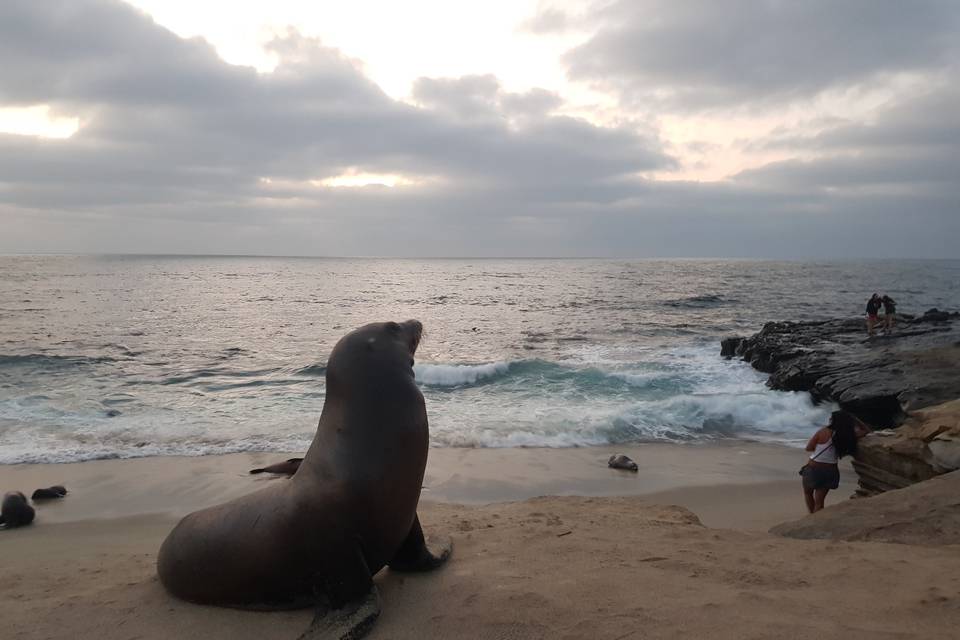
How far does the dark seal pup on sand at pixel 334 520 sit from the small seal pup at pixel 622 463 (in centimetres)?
645

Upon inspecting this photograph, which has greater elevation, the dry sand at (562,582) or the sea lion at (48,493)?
the dry sand at (562,582)

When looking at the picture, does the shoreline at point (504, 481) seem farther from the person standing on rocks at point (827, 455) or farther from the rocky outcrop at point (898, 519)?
the rocky outcrop at point (898, 519)

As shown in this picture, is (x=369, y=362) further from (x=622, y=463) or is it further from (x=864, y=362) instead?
(x=864, y=362)

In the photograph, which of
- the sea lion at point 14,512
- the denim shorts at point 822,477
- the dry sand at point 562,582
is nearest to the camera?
the dry sand at point 562,582

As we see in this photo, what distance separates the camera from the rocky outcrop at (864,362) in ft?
42.0

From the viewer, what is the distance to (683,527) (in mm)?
5820

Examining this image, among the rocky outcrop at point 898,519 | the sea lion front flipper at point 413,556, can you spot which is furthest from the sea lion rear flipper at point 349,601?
the rocky outcrop at point 898,519

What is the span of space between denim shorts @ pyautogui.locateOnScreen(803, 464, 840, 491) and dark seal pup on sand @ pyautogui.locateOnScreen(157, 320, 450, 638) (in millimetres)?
5673

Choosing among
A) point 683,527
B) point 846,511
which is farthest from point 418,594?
point 846,511

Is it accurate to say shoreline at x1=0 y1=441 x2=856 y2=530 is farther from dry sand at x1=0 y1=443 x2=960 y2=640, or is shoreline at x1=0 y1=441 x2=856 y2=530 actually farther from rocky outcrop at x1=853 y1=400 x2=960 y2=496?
rocky outcrop at x1=853 y1=400 x2=960 y2=496

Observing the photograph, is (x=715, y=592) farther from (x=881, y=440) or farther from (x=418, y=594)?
(x=881, y=440)

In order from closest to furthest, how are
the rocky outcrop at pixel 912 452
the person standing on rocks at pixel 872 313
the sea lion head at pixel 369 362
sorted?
the sea lion head at pixel 369 362 → the rocky outcrop at pixel 912 452 → the person standing on rocks at pixel 872 313

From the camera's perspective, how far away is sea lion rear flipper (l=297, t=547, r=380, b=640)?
3461mm

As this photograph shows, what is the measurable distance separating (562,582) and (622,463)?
6328 mm
